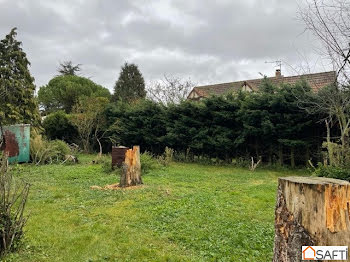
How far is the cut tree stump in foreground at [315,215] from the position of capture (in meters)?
1.68

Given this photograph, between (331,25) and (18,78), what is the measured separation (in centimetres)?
1753

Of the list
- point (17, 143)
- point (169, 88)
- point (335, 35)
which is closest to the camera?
point (335, 35)

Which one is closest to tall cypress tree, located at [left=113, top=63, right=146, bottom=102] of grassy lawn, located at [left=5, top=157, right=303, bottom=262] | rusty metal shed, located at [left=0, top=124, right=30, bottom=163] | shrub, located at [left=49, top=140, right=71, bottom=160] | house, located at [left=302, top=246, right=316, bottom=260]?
shrub, located at [left=49, top=140, right=71, bottom=160]

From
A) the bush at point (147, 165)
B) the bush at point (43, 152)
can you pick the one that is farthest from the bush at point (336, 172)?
the bush at point (43, 152)

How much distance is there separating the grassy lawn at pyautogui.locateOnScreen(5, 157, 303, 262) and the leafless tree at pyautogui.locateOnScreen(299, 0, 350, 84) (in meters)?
3.52

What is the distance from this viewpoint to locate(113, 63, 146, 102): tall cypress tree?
26.0 metres

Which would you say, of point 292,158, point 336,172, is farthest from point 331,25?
point 292,158

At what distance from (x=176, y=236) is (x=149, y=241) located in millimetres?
373

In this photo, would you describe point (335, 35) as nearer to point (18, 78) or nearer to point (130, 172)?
point (130, 172)

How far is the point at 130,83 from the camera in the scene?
26.4 metres

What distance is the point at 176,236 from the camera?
3486mm

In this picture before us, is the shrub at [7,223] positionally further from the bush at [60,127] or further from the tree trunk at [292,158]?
the bush at [60,127]

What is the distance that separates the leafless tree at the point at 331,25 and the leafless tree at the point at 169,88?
17604 millimetres

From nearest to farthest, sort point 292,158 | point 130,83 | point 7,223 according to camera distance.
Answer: point 7,223, point 292,158, point 130,83
